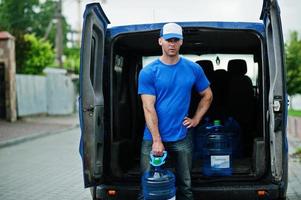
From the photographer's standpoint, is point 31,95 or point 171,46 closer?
point 171,46

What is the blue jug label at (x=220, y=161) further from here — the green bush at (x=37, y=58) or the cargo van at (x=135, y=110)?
the green bush at (x=37, y=58)

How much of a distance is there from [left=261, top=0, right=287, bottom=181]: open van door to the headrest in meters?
2.19

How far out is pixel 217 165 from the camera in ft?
18.5

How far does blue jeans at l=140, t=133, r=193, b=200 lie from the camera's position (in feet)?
16.5

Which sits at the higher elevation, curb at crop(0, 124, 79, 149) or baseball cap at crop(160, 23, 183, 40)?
baseball cap at crop(160, 23, 183, 40)

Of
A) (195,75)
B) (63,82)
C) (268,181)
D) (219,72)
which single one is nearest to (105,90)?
(195,75)

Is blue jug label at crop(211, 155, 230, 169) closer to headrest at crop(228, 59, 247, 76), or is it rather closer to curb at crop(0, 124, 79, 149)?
headrest at crop(228, 59, 247, 76)

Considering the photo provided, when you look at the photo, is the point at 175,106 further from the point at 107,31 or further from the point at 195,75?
the point at 107,31

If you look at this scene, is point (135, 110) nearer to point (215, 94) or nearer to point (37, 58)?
point (215, 94)

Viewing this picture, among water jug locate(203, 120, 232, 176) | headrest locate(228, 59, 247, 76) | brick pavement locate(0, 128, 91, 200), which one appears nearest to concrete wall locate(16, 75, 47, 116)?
brick pavement locate(0, 128, 91, 200)

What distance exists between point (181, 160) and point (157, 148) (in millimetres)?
333

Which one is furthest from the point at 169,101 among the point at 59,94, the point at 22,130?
the point at 59,94

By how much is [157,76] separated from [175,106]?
1.06ft

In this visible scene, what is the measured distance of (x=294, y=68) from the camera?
1565 inches
